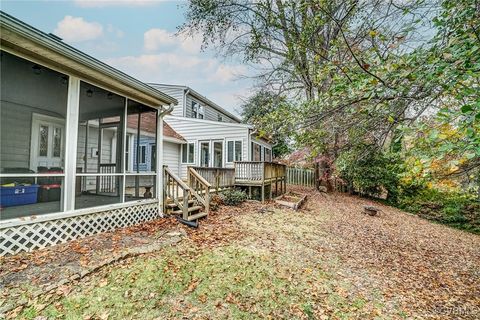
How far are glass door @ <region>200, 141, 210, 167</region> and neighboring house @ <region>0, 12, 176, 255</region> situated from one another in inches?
248

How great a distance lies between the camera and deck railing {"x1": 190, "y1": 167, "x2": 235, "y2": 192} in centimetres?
852

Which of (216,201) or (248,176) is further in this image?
(248,176)

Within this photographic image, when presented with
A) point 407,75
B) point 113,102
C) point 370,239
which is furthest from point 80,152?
point 370,239

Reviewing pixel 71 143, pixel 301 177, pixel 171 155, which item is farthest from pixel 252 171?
pixel 301 177

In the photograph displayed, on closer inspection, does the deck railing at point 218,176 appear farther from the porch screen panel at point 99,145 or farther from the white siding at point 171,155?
the white siding at point 171,155

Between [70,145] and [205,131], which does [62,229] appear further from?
[205,131]

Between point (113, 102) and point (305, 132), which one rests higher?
point (113, 102)

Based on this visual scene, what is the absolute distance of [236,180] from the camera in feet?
35.0

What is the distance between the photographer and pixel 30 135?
6.43 meters

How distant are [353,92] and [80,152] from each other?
8.39 metres

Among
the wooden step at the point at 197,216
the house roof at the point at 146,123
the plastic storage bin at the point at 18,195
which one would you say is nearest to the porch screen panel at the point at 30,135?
the plastic storage bin at the point at 18,195

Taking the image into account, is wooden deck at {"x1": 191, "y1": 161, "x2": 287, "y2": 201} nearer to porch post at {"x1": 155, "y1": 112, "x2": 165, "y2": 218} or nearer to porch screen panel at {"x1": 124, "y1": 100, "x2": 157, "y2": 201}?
porch screen panel at {"x1": 124, "y1": 100, "x2": 157, "y2": 201}

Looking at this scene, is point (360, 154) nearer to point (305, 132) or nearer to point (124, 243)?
point (305, 132)

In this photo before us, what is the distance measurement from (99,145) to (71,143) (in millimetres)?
3791
